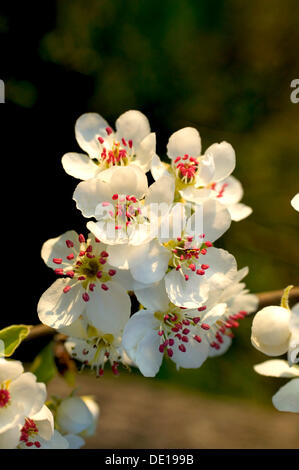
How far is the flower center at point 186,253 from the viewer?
74 centimetres

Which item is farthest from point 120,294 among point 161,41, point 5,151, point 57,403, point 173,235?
point 161,41

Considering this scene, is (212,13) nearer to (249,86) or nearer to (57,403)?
(249,86)

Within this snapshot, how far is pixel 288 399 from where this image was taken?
750 mm

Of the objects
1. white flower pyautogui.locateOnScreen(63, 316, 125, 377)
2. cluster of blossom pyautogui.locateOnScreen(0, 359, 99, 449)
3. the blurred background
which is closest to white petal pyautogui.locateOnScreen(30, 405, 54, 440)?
cluster of blossom pyautogui.locateOnScreen(0, 359, 99, 449)

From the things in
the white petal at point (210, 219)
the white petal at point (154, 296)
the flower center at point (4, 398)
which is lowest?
the flower center at point (4, 398)

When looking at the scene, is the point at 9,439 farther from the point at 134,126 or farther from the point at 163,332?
the point at 134,126

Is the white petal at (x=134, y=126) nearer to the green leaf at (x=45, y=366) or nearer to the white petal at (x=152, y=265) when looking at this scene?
the white petal at (x=152, y=265)

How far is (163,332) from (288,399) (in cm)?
19

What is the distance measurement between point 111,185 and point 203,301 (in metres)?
0.19

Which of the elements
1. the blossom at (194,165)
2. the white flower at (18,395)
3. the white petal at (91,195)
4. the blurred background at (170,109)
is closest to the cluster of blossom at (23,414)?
the white flower at (18,395)

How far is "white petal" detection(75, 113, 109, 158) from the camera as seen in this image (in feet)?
2.90

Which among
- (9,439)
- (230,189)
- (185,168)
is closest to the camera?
(9,439)

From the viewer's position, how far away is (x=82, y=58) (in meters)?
1.73

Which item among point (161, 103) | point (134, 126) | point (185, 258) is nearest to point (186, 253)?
point (185, 258)
